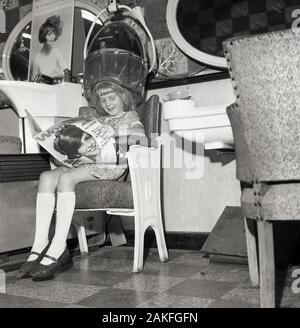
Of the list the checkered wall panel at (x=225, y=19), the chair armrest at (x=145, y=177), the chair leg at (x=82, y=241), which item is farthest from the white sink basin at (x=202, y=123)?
the chair leg at (x=82, y=241)

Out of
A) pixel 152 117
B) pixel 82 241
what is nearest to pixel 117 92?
pixel 152 117

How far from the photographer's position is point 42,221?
2291 millimetres

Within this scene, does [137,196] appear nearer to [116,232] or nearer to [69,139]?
[69,139]

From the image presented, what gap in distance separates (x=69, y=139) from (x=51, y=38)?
1.30 m

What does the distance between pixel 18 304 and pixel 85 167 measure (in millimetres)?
825

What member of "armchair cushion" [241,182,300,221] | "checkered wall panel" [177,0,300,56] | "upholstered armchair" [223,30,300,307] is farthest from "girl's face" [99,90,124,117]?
"armchair cushion" [241,182,300,221]

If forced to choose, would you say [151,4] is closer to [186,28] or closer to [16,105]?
[186,28]

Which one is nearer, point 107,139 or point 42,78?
point 107,139

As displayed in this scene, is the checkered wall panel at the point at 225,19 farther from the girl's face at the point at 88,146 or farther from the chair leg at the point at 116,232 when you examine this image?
the chair leg at the point at 116,232

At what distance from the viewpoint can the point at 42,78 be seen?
2.88 m

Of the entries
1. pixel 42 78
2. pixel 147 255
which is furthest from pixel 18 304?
pixel 42 78

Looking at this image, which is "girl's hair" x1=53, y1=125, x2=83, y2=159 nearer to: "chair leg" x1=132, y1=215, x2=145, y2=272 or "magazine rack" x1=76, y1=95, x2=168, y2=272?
"magazine rack" x1=76, y1=95, x2=168, y2=272

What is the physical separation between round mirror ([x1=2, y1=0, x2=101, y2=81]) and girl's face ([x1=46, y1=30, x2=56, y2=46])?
19 cm
